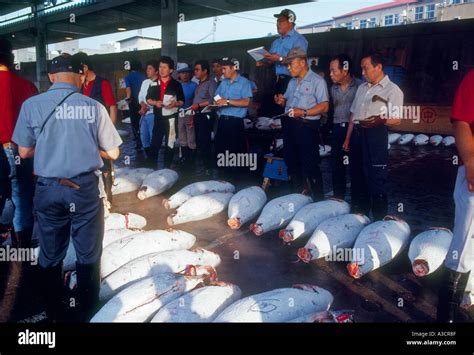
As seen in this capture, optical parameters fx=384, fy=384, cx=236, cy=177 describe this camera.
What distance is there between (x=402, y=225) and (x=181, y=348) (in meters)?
2.85

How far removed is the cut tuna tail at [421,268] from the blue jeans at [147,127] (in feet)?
19.0

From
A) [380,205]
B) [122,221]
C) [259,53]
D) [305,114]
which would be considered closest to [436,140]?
[259,53]

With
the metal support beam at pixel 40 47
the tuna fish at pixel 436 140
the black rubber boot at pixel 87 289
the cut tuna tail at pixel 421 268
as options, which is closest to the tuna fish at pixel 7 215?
the black rubber boot at pixel 87 289

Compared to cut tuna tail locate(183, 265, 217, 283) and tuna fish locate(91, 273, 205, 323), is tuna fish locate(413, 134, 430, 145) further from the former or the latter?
tuna fish locate(91, 273, 205, 323)

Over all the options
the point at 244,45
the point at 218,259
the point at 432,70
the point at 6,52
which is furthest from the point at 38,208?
the point at 244,45

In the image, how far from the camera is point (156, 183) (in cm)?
668

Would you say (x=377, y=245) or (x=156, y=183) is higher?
(x=156, y=183)

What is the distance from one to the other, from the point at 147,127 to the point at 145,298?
5.54 meters

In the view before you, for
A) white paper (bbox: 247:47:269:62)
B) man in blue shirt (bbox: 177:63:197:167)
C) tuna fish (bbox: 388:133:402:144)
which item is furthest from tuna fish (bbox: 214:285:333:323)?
tuna fish (bbox: 388:133:402:144)

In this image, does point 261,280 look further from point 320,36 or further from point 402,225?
point 320,36

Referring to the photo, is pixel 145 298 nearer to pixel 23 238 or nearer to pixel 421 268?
pixel 23 238

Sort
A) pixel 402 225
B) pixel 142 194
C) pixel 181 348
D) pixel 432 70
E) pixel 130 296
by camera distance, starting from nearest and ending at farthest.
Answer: pixel 181 348, pixel 130 296, pixel 402 225, pixel 142 194, pixel 432 70

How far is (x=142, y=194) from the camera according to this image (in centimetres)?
648

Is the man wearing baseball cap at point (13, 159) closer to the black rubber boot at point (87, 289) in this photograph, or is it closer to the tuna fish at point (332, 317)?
the black rubber boot at point (87, 289)
